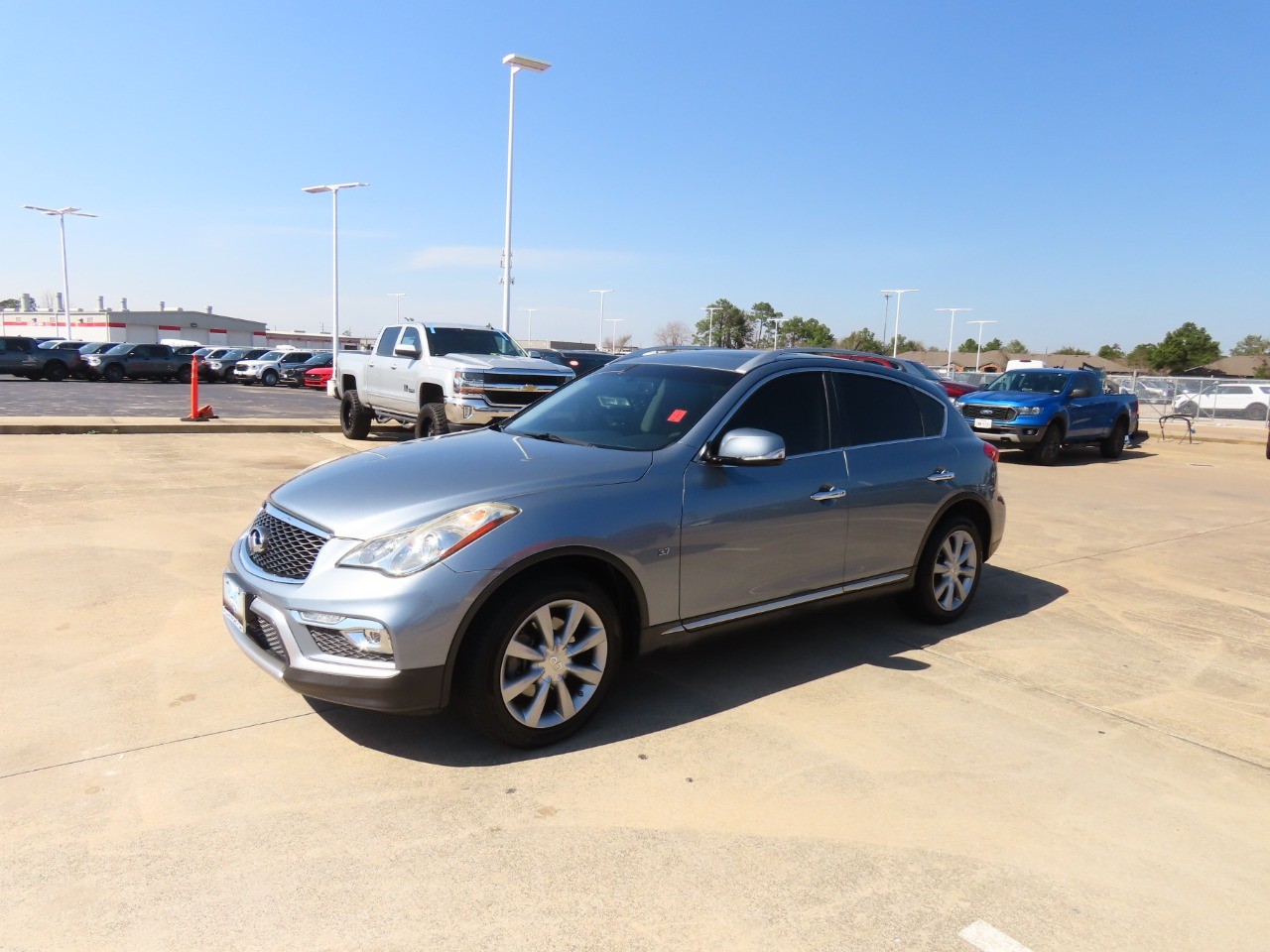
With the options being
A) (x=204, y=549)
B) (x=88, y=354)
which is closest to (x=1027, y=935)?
(x=204, y=549)

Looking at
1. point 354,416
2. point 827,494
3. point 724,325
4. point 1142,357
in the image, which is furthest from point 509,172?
point 1142,357

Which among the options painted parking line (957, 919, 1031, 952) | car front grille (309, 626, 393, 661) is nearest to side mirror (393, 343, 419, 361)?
car front grille (309, 626, 393, 661)

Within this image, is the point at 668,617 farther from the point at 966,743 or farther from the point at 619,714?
the point at 966,743

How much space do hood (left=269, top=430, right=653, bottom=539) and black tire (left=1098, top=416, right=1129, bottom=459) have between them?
16.6 m

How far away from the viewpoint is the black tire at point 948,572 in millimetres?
5594

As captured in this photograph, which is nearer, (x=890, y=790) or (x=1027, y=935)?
(x=1027, y=935)

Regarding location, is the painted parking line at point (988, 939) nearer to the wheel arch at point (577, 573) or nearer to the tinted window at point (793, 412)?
the wheel arch at point (577, 573)

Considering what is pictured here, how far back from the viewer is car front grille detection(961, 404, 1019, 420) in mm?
16369

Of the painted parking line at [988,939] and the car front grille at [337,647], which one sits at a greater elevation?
the car front grille at [337,647]

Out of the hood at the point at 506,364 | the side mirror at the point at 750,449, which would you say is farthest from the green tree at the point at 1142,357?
the side mirror at the point at 750,449

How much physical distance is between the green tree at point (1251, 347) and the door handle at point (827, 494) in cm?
12158

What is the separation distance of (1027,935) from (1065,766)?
1335mm

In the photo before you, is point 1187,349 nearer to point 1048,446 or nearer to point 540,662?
point 1048,446

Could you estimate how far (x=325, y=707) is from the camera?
4176 mm
